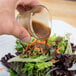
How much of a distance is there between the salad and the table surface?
1.40 feet

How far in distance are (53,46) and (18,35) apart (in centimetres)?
48

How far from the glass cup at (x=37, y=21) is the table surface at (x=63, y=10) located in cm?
72

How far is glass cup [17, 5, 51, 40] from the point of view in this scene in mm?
948

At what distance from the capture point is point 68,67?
1.27m

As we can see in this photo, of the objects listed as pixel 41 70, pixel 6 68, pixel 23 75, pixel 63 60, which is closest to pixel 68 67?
pixel 63 60

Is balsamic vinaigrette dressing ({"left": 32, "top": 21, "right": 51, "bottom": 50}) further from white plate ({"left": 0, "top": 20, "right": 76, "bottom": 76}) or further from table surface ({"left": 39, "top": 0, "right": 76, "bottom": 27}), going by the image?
table surface ({"left": 39, "top": 0, "right": 76, "bottom": 27})

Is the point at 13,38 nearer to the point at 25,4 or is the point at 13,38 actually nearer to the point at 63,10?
the point at 25,4

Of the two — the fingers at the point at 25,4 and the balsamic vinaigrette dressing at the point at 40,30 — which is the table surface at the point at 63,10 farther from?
the balsamic vinaigrette dressing at the point at 40,30

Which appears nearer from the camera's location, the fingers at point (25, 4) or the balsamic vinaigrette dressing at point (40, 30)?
the balsamic vinaigrette dressing at point (40, 30)

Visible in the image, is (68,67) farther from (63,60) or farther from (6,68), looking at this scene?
(6,68)

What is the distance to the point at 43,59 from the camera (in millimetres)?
1280

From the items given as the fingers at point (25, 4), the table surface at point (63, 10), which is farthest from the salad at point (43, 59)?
the table surface at point (63, 10)

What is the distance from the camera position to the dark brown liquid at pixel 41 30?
3.26 feet

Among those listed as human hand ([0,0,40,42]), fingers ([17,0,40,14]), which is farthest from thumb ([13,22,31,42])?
fingers ([17,0,40,14])
